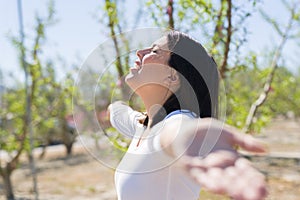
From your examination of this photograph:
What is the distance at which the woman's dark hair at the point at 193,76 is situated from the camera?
815 millimetres

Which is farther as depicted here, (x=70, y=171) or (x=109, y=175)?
(x=70, y=171)

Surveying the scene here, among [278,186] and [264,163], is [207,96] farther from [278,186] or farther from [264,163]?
[264,163]

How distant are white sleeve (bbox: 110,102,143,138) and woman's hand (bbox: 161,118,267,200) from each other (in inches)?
25.1

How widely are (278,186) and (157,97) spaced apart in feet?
14.8

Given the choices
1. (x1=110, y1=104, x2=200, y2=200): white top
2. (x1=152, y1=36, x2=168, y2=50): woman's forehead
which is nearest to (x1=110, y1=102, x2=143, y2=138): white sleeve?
(x1=110, y1=104, x2=200, y2=200): white top

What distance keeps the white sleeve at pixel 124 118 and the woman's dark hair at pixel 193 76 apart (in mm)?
371

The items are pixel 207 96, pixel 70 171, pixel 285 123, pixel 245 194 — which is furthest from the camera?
pixel 285 123

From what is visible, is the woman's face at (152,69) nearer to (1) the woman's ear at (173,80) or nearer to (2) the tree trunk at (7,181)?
(1) the woman's ear at (173,80)

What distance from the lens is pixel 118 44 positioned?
1.11 m

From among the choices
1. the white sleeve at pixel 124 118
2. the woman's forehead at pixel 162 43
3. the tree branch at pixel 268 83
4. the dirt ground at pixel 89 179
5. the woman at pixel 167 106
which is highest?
the woman's forehead at pixel 162 43

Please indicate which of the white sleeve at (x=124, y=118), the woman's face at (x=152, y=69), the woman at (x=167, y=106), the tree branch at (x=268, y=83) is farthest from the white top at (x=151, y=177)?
the tree branch at (x=268, y=83)

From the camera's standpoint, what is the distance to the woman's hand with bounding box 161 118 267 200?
45cm

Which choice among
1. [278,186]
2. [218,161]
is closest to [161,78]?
[218,161]

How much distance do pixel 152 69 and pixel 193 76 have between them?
0.31 ft
